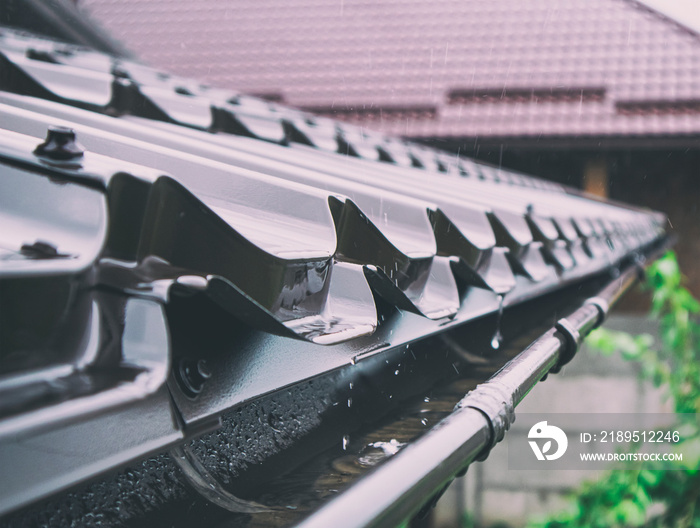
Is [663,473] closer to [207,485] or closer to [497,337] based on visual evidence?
[497,337]

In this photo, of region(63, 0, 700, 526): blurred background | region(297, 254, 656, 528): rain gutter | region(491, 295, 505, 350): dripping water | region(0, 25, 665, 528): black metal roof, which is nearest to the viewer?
region(0, 25, 665, 528): black metal roof

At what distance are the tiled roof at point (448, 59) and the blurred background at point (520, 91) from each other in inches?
0.8

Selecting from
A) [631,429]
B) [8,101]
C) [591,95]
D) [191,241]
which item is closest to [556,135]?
[591,95]

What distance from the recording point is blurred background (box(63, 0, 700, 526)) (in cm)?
573

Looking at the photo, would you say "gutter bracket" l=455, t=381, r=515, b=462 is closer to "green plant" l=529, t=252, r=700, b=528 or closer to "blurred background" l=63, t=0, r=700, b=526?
"green plant" l=529, t=252, r=700, b=528

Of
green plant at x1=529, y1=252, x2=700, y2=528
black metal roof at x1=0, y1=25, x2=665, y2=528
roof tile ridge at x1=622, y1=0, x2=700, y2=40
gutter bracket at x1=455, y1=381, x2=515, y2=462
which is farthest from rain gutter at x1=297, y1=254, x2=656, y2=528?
roof tile ridge at x1=622, y1=0, x2=700, y2=40

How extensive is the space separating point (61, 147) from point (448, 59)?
6793 mm

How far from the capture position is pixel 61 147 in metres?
0.62

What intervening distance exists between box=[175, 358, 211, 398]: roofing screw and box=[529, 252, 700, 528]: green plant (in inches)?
140

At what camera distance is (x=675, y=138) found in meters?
5.31

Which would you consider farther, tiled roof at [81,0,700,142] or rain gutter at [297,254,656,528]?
tiled roof at [81,0,700,142]

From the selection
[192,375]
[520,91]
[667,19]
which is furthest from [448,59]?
[192,375]

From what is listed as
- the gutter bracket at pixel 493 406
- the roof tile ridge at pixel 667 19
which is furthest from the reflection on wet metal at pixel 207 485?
the roof tile ridge at pixel 667 19

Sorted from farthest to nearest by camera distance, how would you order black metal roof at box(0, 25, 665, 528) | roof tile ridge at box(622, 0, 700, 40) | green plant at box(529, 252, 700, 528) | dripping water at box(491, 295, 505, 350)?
roof tile ridge at box(622, 0, 700, 40) → green plant at box(529, 252, 700, 528) → dripping water at box(491, 295, 505, 350) → black metal roof at box(0, 25, 665, 528)
